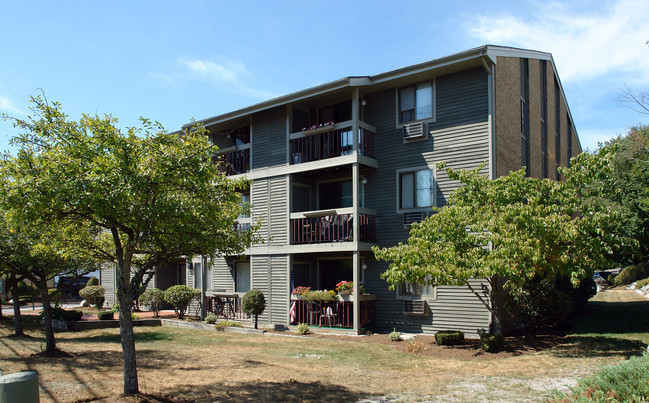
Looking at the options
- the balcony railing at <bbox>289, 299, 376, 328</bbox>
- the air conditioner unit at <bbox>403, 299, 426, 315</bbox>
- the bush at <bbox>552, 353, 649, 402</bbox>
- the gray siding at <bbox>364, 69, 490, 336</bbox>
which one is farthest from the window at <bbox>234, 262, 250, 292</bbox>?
the bush at <bbox>552, 353, 649, 402</bbox>

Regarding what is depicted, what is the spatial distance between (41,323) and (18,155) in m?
15.1

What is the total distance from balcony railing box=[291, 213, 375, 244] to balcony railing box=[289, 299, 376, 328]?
2.35 metres

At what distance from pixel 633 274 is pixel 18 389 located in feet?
126

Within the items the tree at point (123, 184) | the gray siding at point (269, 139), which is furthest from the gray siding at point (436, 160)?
the tree at point (123, 184)

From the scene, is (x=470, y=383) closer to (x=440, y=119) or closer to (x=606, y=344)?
(x=606, y=344)

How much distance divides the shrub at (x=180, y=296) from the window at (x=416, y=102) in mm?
12203

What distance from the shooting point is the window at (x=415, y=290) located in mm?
17703

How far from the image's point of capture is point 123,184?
8.17m

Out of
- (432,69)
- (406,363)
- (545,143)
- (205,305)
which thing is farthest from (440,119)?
(205,305)

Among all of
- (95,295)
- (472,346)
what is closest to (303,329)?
→ (472,346)

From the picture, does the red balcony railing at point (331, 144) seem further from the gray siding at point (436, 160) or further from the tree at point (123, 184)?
the tree at point (123, 184)

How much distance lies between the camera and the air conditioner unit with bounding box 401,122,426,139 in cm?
1809

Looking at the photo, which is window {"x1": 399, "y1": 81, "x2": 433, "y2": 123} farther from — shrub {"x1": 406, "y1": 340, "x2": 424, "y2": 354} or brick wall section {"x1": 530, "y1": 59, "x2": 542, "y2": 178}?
shrub {"x1": 406, "y1": 340, "x2": 424, "y2": 354}

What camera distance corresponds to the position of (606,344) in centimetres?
1345
